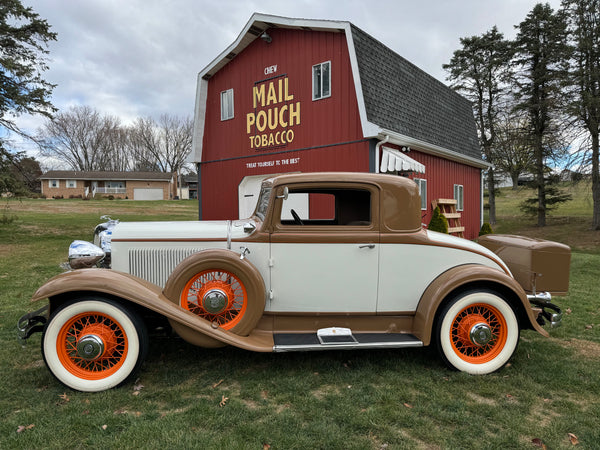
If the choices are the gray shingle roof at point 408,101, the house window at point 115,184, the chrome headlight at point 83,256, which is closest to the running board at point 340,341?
the chrome headlight at point 83,256

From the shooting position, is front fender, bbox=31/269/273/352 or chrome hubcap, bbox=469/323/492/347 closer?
front fender, bbox=31/269/273/352

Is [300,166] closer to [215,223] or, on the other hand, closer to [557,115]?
[215,223]

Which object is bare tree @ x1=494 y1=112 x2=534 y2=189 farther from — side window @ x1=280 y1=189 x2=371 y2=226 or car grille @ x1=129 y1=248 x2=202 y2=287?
car grille @ x1=129 y1=248 x2=202 y2=287

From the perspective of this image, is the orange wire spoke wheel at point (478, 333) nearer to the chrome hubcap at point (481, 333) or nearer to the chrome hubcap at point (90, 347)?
the chrome hubcap at point (481, 333)

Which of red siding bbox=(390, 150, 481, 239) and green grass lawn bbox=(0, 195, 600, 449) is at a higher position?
red siding bbox=(390, 150, 481, 239)

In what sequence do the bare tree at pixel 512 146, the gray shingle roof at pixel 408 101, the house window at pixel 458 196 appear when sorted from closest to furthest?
the gray shingle roof at pixel 408 101 < the house window at pixel 458 196 < the bare tree at pixel 512 146

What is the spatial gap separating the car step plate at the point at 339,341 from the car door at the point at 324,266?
0.23 metres

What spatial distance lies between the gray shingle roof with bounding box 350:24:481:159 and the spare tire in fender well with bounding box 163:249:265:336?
23.0 feet

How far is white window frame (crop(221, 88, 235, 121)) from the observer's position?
1281 cm

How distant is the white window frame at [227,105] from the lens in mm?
12812

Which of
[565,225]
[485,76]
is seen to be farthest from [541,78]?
[565,225]

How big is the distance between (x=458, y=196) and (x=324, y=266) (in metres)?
11.7

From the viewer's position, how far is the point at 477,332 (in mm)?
3496

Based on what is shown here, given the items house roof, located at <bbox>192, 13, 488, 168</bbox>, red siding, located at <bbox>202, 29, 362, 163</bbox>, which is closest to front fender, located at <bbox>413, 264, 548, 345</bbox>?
house roof, located at <bbox>192, 13, 488, 168</bbox>
